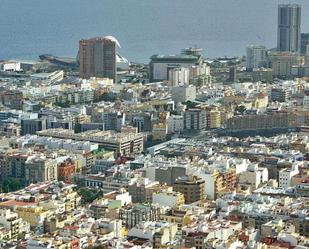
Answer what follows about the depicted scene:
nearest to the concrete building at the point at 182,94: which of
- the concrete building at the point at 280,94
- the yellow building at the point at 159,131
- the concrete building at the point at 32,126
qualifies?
the concrete building at the point at 280,94

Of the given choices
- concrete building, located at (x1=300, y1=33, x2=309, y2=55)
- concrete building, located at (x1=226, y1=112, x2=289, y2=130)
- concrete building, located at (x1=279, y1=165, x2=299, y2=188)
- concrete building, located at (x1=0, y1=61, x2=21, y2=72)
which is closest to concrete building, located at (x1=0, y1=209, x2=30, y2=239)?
concrete building, located at (x1=279, y1=165, x2=299, y2=188)

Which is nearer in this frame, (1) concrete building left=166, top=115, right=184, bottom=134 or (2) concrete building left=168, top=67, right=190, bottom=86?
(1) concrete building left=166, top=115, right=184, bottom=134

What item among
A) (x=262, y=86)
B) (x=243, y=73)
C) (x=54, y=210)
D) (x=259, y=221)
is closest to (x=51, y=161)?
(x=54, y=210)

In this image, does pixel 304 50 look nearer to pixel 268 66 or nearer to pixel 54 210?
pixel 268 66

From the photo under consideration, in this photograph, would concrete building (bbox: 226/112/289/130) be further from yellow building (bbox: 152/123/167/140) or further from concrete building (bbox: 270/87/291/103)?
concrete building (bbox: 270/87/291/103)

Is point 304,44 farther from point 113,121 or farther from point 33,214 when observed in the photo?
point 33,214

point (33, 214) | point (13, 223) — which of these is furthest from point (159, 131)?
point (13, 223)
